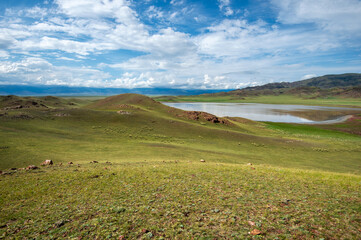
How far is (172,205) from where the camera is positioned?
9852mm

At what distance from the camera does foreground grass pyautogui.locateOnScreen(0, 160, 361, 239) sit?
770cm

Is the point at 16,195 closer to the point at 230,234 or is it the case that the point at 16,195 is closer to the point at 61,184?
the point at 61,184

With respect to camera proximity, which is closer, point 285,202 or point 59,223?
point 59,223

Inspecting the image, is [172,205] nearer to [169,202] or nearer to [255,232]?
[169,202]

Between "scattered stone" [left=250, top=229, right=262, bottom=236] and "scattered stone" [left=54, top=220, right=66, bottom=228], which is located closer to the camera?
"scattered stone" [left=250, top=229, right=262, bottom=236]

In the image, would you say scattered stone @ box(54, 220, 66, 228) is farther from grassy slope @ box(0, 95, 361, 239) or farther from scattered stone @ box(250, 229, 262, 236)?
scattered stone @ box(250, 229, 262, 236)

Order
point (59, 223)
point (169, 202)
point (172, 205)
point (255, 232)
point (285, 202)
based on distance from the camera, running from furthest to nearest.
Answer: point (285, 202)
point (169, 202)
point (172, 205)
point (59, 223)
point (255, 232)

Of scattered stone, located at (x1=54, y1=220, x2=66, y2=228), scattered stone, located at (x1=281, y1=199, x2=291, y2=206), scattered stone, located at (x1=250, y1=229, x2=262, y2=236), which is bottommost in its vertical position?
scattered stone, located at (x1=281, y1=199, x2=291, y2=206)

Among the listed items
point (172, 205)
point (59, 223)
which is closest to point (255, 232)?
point (172, 205)

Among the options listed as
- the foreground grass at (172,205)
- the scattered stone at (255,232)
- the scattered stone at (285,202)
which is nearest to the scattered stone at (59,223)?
the foreground grass at (172,205)

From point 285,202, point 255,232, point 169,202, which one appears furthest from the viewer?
point 285,202

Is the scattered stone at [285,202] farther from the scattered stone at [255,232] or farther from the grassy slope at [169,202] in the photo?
the scattered stone at [255,232]

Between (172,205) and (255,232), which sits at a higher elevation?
(255,232)

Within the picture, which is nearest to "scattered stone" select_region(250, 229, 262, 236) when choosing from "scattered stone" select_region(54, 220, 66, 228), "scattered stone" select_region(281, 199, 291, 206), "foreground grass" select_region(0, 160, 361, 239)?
"foreground grass" select_region(0, 160, 361, 239)
